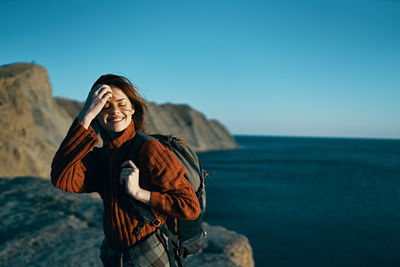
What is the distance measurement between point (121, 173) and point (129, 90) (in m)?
0.52

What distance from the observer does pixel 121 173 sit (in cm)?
137

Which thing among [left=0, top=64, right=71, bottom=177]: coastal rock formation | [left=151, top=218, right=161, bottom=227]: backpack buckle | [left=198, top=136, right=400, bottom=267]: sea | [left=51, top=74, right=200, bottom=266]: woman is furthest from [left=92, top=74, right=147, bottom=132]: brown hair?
[left=0, top=64, right=71, bottom=177]: coastal rock formation

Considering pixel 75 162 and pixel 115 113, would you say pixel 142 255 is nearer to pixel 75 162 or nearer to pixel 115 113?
pixel 75 162

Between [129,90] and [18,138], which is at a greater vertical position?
[129,90]

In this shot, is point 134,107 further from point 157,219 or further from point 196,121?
point 196,121

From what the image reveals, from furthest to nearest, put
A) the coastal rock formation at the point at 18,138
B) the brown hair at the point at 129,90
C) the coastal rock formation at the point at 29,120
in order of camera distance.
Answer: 1. the coastal rock formation at the point at 29,120
2. the coastal rock formation at the point at 18,138
3. the brown hair at the point at 129,90

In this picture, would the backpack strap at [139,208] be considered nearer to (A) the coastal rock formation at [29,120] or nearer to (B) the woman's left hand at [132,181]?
(B) the woman's left hand at [132,181]

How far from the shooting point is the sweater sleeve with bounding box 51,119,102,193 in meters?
1.41

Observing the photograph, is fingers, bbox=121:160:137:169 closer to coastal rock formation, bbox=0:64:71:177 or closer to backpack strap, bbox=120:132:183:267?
backpack strap, bbox=120:132:183:267

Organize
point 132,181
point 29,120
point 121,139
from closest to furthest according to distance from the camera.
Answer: point 132,181 → point 121,139 → point 29,120

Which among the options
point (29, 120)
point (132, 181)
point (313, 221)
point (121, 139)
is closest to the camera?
point (132, 181)

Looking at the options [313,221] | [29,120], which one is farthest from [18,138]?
[313,221]

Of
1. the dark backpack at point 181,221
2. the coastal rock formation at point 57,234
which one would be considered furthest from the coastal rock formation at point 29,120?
the coastal rock formation at point 57,234

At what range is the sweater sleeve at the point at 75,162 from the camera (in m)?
1.41
